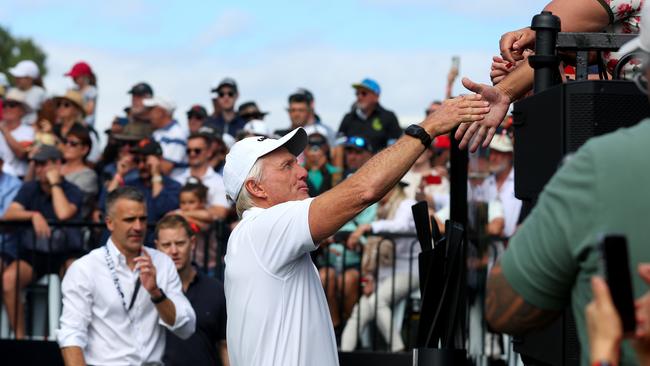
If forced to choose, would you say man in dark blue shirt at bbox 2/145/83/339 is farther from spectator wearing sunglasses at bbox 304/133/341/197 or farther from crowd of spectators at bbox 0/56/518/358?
spectator wearing sunglasses at bbox 304/133/341/197

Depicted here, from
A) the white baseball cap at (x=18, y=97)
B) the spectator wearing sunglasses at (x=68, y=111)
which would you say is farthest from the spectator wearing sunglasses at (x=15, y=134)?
the spectator wearing sunglasses at (x=68, y=111)

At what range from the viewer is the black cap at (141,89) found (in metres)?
13.9

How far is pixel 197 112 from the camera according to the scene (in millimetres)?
13742

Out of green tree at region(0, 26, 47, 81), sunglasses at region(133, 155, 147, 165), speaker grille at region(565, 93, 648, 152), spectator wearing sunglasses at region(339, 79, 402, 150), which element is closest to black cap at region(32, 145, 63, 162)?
sunglasses at region(133, 155, 147, 165)

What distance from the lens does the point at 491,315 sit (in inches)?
121

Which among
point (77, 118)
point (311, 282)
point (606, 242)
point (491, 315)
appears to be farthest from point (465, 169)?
point (77, 118)

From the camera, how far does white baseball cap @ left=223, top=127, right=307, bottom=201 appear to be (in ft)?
17.3

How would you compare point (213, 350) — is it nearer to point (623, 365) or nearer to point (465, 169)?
point (465, 169)

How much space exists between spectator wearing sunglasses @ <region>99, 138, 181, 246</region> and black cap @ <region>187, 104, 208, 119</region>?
1868 millimetres

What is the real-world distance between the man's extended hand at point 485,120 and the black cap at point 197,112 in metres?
8.95

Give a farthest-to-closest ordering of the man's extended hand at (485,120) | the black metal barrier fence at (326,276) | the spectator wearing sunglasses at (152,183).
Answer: the spectator wearing sunglasses at (152,183) → the black metal barrier fence at (326,276) → the man's extended hand at (485,120)

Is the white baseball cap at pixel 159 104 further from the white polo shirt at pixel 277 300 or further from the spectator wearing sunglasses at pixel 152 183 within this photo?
the white polo shirt at pixel 277 300

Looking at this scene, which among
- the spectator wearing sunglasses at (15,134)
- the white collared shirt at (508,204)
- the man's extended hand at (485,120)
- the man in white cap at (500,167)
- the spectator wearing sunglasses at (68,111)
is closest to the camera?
the man's extended hand at (485,120)

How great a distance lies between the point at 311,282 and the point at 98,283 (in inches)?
141
